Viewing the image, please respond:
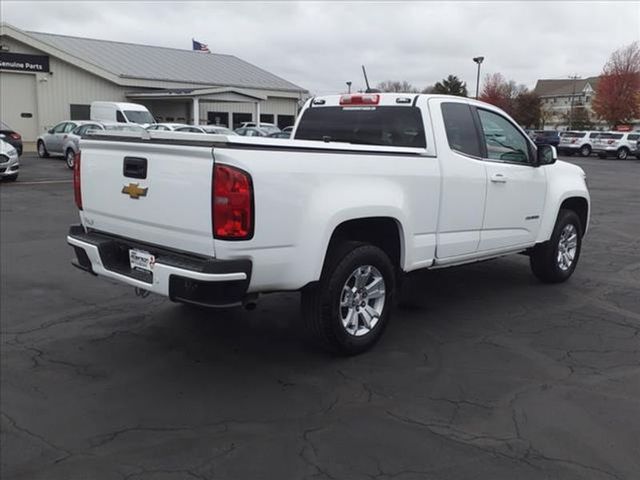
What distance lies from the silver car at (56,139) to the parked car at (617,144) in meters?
31.9

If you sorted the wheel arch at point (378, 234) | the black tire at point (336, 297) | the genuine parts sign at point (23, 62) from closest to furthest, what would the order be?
the black tire at point (336, 297) → the wheel arch at point (378, 234) → the genuine parts sign at point (23, 62)

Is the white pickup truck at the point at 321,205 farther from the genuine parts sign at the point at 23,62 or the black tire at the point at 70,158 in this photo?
the genuine parts sign at the point at 23,62

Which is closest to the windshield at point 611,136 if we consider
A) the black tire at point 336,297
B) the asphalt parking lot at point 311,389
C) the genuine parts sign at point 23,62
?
the genuine parts sign at point 23,62

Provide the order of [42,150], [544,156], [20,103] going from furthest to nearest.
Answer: [20,103] < [42,150] < [544,156]

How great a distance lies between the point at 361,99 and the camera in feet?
18.4

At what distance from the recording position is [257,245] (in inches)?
147

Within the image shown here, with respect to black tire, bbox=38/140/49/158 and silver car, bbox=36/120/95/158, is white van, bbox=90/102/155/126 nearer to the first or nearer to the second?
silver car, bbox=36/120/95/158

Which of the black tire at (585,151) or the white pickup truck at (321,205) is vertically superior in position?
the white pickup truck at (321,205)

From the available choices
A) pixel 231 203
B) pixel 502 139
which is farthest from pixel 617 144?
pixel 231 203

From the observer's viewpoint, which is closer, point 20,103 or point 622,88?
point 20,103

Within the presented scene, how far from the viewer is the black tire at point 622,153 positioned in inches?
1566

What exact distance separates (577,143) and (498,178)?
40199 mm

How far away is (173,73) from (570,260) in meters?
35.6

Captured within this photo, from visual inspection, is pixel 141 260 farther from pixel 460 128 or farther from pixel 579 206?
pixel 579 206
